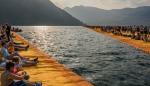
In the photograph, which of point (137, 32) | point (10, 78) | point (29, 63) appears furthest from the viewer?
point (137, 32)

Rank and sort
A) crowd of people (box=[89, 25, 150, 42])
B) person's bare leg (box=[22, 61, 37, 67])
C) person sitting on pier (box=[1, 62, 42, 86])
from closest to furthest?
person sitting on pier (box=[1, 62, 42, 86]), person's bare leg (box=[22, 61, 37, 67]), crowd of people (box=[89, 25, 150, 42])

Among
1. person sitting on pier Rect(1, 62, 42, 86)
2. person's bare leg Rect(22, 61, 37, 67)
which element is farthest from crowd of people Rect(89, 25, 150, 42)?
person sitting on pier Rect(1, 62, 42, 86)

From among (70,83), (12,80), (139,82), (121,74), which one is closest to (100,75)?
(121,74)

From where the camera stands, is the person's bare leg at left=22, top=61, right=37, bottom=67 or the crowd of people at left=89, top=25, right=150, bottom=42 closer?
the person's bare leg at left=22, top=61, right=37, bottom=67

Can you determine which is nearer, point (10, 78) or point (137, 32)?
point (10, 78)

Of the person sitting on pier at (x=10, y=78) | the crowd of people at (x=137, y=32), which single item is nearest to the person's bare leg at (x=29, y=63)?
the person sitting on pier at (x=10, y=78)

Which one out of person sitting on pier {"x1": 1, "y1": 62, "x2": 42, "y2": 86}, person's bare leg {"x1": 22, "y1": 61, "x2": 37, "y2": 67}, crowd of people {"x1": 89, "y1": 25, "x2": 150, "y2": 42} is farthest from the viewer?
crowd of people {"x1": 89, "y1": 25, "x2": 150, "y2": 42}

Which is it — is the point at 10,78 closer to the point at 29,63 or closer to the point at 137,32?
the point at 29,63

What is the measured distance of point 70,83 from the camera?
18.9 meters

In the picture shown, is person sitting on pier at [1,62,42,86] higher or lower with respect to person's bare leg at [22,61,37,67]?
higher

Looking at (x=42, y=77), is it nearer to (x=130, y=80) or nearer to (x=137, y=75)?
(x=130, y=80)

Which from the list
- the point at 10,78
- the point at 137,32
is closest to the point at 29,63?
the point at 10,78

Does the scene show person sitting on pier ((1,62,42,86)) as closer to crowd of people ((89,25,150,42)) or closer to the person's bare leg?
the person's bare leg

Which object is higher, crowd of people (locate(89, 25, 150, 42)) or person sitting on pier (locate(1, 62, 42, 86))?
person sitting on pier (locate(1, 62, 42, 86))
